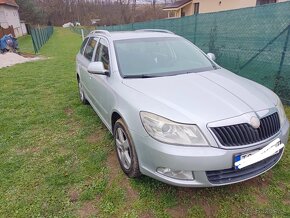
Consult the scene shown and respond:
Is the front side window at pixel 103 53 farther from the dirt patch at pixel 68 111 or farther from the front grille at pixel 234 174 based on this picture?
the front grille at pixel 234 174

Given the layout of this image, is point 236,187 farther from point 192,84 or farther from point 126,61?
point 126,61

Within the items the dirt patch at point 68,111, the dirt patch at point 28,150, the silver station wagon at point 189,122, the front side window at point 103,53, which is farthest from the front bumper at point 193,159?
the dirt patch at point 68,111

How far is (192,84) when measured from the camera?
8.89 feet

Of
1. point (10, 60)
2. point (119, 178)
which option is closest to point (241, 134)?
point (119, 178)

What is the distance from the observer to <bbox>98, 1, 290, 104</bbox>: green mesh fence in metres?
4.80

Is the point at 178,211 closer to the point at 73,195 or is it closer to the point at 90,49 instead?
the point at 73,195

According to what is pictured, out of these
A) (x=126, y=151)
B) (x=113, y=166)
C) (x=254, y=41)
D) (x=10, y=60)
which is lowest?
(x=10, y=60)

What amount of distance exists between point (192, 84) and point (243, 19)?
154 inches

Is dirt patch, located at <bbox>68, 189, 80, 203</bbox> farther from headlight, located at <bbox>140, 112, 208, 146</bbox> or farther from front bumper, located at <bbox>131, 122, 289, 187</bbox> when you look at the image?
headlight, located at <bbox>140, 112, 208, 146</bbox>

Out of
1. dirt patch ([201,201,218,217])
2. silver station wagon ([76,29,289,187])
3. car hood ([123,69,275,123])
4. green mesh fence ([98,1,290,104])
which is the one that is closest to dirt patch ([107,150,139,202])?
silver station wagon ([76,29,289,187])

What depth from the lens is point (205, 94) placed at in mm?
2475

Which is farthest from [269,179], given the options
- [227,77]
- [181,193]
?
[227,77]

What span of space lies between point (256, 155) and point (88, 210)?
5.55 ft

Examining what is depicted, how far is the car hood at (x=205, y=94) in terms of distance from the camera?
2.20 m
